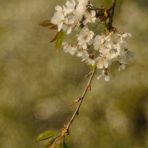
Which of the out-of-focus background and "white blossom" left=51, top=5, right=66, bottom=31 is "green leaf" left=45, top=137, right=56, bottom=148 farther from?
the out-of-focus background

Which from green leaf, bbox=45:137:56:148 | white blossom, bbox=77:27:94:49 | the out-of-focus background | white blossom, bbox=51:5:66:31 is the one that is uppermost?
white blossom, bbox=51:5:66:31

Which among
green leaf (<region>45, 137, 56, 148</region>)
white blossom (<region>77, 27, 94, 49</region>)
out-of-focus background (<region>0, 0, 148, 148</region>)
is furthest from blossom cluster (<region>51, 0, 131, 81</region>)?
out-of-focus background (<region>0, 0, 148, 148</region>)

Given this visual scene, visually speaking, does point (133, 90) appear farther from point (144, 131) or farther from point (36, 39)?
point (36, 39)

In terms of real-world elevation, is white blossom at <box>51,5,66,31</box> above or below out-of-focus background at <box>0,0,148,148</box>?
above

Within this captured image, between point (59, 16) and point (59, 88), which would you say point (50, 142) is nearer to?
point (59, 16)

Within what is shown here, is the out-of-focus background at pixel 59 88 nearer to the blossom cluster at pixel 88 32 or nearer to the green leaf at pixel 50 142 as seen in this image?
the green leaf at pixel 50 142

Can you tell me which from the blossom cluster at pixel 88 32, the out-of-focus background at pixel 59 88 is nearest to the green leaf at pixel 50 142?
the blossom cluster at pixel 88 32

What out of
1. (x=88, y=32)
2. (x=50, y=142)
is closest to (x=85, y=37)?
(x=88, y=32)

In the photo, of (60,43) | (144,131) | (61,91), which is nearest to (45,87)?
(61,91)

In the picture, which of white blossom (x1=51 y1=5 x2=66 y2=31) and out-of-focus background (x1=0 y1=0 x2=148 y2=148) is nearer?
white blossom (x1=51 y1=5 x2=66 y2=31)
